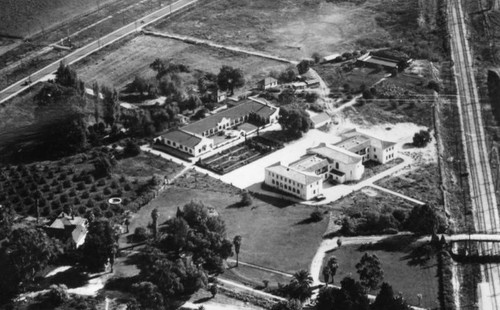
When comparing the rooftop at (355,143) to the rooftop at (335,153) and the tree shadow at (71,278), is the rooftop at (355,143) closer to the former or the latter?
the rooftop at (335,153)

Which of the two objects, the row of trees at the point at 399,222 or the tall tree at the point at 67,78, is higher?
the tall tree at the point at 67,78

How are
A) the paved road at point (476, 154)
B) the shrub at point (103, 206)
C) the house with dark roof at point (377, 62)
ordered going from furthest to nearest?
the house with dark roof at point (377, 62) < the shrub at point (103, 206) < the paved road at point (476, 154)

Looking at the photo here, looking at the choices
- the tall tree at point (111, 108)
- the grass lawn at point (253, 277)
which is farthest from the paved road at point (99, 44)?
the grass lawn at point (253, 277)

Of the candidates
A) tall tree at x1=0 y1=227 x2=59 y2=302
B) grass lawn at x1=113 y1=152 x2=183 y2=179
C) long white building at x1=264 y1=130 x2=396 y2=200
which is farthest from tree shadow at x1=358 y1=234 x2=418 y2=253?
tall tree at x1=0 y1=227 x2=59 y2=302

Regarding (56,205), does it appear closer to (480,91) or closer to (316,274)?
(316,274)

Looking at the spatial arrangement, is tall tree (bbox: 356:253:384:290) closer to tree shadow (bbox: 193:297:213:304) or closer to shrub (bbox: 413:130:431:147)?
tree shadow (bbox: 193:297:213:304)

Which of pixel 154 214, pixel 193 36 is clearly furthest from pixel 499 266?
pixel 193 36

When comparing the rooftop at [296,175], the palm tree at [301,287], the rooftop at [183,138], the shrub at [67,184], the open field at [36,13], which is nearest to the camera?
the palm tree at [301,287]

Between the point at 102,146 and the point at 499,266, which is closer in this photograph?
the point at 499,266
